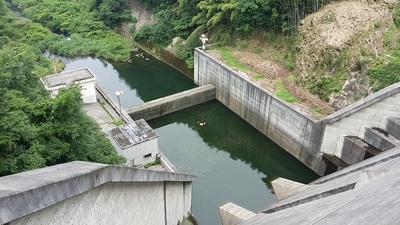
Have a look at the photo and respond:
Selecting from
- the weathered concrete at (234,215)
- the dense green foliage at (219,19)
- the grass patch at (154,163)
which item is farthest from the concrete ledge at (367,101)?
the dense green foliage at (219,19)

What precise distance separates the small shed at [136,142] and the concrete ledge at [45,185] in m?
9.07

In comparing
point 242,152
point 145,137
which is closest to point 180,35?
point 242,152

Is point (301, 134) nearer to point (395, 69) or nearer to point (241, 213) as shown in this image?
point (395, 69)

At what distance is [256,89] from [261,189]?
18.9 feet

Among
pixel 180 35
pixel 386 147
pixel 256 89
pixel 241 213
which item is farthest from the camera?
pixel 180 35

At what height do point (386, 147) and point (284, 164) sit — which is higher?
point (386, 147)

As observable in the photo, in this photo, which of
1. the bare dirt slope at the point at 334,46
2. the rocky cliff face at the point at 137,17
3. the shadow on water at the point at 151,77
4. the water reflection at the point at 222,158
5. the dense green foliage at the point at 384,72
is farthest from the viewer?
the rocky cliff face at the point at 137,17

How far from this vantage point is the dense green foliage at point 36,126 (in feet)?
23.1

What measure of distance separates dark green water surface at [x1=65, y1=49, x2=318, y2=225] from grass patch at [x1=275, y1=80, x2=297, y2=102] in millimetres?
2515

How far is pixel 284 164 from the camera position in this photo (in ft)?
58.6

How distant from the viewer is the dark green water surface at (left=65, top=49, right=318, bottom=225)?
15422 millimetres

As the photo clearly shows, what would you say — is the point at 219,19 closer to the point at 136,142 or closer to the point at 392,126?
the point at 136,142

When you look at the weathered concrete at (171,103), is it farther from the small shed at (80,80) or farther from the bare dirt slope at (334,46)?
the bare dirt slope at (334,46)

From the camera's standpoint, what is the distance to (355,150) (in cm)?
1468
